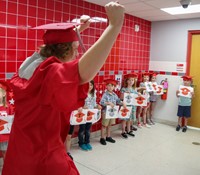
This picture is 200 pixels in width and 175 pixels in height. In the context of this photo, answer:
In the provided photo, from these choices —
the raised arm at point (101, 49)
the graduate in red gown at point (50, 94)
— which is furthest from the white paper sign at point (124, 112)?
the raised arm at point (101, 49)

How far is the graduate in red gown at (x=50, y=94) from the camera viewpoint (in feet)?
2.64

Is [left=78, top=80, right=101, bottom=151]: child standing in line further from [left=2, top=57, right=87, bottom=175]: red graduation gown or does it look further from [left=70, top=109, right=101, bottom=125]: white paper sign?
[left=2, top=57, right=87, bottom=175]: red graduation gown

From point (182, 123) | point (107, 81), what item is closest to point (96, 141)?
point (107, 81)

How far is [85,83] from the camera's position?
875mm

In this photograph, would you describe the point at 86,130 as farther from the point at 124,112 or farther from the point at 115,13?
the point at 115,13

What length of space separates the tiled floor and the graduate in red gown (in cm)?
206

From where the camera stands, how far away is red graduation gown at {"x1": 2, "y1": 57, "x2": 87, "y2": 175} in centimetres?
86

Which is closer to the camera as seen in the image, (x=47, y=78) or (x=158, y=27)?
(x=47, y=78)

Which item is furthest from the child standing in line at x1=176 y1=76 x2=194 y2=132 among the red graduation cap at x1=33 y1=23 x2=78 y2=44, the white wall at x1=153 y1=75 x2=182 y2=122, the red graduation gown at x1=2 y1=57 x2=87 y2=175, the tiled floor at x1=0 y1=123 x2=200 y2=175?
the red graduation cap at x1=33 y1=23 x2=78 y2=44

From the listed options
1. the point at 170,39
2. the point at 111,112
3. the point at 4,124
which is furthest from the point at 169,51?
the point at 4,124

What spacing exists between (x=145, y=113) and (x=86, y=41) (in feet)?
7.17

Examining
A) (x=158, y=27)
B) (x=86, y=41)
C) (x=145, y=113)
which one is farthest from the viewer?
(x=158, y=27)

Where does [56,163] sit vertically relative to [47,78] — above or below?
below

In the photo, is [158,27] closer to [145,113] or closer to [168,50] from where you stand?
[168,50]
